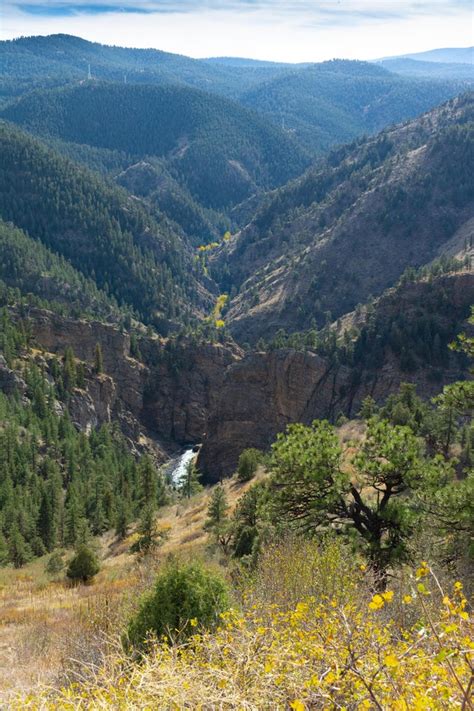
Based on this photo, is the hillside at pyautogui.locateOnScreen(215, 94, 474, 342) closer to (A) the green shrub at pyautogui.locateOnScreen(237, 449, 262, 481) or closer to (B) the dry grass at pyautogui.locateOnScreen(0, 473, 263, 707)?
(A) the green shrub at pyautogui.locateOnScreen(237, 449, 262, 481)

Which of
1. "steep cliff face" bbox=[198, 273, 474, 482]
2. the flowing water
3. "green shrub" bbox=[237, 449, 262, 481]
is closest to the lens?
"green shrub" bbox=[237, 449, 262, 481]

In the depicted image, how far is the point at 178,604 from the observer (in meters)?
12.6

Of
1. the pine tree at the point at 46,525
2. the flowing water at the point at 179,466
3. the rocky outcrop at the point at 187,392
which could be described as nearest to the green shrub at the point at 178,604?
the pine tree at the point at 46,525

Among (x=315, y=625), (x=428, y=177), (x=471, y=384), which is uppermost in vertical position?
(x=428, y=177)

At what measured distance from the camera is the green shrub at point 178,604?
1242 centimetres

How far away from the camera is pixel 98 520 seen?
200ft

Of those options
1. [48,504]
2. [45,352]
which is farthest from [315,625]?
[45,352]

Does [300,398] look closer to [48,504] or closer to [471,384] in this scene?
[48,504]

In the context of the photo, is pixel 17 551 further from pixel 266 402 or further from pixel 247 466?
pixel 266 402

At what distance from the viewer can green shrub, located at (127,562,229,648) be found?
489 inches

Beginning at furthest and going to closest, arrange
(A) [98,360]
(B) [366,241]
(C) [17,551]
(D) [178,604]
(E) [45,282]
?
(B) [366,241], (E) [45,282], (A) [98,360], (C) [17,551], (D) [178,604]

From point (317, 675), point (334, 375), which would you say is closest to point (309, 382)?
point (334, 375)

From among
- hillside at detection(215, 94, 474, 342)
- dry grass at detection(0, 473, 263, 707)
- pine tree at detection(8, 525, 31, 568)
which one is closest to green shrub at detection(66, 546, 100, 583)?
dry grass at detection(0, 473, 263, 707)

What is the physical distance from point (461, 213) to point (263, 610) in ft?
596
